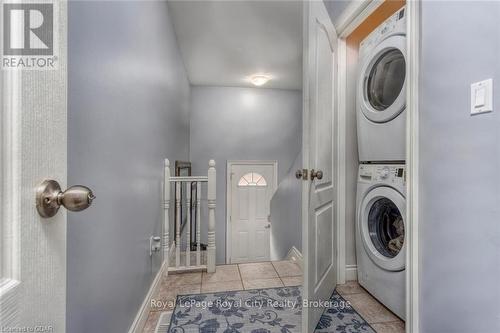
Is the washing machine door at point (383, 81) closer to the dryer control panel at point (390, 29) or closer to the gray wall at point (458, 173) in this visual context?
the dryer control panel at point (390, 29)

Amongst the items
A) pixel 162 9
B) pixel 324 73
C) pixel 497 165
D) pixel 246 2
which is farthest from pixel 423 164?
pixel 162 9

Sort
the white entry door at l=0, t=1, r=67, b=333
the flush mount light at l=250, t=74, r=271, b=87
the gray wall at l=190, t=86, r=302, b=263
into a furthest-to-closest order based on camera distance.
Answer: the gray wall at l=190, t=86, r=302, b=263, the flush mount light at l=250, t=74, r=271, b=87, the white entry door at l=0, t=1, r=67, b=333

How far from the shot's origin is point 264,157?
4922 mm

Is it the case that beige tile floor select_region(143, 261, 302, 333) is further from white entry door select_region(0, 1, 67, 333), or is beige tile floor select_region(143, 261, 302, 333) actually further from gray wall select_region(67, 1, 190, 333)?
white entry door select_region(0, 1, 67, 333)

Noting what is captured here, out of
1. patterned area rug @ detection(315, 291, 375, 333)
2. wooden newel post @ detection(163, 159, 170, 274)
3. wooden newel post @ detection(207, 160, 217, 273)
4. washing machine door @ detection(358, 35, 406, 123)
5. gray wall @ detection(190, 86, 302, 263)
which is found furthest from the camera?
gray wall @ detection(190, 86, 302, 263)

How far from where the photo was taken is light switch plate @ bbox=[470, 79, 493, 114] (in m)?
0.89

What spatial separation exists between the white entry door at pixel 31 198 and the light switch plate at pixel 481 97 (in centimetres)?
129

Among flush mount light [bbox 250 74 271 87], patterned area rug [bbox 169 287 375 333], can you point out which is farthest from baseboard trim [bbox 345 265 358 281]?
flush mount light [bbox 250 74 271 87]

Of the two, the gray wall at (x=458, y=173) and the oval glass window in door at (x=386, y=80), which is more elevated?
the oval glass window in door at (x=386, y=80)

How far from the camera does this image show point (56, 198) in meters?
0.41

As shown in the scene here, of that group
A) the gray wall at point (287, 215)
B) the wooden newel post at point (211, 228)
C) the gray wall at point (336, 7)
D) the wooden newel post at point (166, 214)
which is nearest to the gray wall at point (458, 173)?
the gray wall at point (336, 7)

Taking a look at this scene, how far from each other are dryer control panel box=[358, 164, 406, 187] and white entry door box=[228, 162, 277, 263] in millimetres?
2984

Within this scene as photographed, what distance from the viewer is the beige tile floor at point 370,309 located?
1555mm

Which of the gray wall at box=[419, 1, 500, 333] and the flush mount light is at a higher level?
the flush mount light
